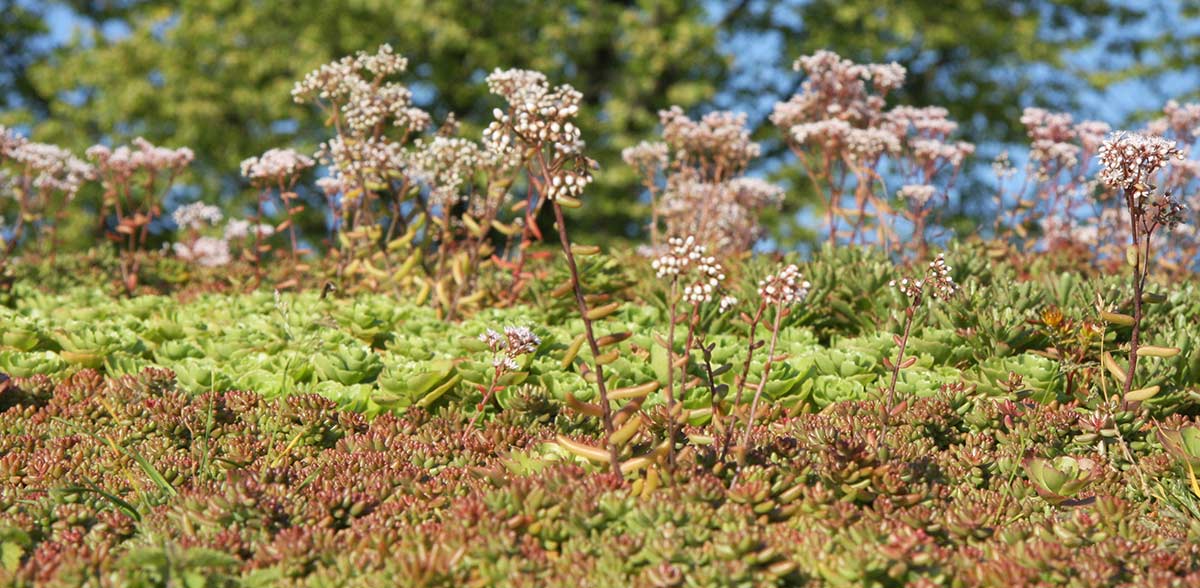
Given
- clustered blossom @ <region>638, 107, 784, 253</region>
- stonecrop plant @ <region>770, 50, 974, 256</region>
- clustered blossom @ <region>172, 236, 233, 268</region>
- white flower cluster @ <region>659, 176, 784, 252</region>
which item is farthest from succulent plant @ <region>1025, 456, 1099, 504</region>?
clustered blossom @ <region>172, 236, 233, 268</region>

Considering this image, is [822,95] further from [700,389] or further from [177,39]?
[177,39]

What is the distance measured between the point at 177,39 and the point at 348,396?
16.4 metres

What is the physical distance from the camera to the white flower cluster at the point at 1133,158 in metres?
3.65

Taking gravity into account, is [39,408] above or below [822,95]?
below

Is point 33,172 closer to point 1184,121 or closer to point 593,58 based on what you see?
point 1184,121

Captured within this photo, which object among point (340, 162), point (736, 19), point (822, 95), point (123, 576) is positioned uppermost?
point (736, 19)

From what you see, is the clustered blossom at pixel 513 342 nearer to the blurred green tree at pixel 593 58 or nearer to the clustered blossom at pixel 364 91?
the clustered blossom at pixel 364 91

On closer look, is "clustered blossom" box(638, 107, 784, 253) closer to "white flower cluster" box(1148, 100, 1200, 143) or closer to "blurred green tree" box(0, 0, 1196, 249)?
"white flower cluster" box(1148, 100, 1200, 143)

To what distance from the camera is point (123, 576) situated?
9.50 ft

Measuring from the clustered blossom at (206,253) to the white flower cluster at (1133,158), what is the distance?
23.5 ft

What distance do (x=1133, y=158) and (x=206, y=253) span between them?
7.82 m

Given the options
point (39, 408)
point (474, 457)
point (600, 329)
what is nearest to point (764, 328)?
point (600, 329)

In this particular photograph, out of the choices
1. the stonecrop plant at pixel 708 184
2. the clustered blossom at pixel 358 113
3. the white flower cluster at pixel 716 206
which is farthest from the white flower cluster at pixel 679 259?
the white flower cluster at pixel 716 206

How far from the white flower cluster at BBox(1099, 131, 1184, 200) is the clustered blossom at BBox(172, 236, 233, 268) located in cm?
718
